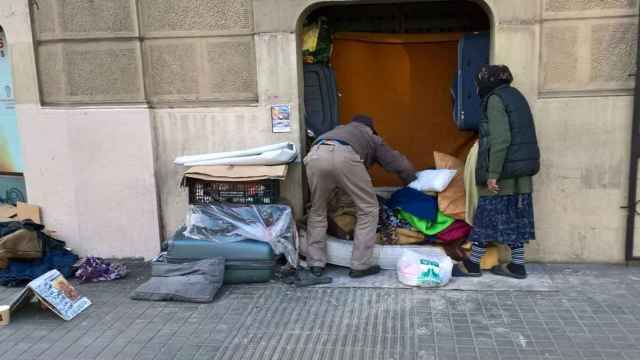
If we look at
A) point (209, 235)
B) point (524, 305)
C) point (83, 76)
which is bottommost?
point (524, 305)

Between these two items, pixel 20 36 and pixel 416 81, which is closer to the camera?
pixel 20 36

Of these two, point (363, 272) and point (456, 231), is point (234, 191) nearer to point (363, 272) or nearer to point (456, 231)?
point (363, 272)

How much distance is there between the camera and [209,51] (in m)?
5.25

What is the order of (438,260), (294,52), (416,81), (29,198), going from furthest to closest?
1. (416,81)
2. (29,198)
3. (294,52)
4. (438,260)

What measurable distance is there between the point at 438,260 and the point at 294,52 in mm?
2183

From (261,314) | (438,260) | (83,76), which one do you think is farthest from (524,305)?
(83,76)

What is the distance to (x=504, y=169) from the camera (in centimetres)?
458

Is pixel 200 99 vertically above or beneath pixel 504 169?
above

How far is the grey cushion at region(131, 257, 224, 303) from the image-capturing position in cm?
455

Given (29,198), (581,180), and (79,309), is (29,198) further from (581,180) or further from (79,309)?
(581,180)

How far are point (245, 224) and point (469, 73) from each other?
2455mm

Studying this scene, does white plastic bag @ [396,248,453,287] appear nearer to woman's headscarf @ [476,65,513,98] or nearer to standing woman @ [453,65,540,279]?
standing woman @ [453,65,540,279]

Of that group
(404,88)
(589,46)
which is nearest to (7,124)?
(404,88)

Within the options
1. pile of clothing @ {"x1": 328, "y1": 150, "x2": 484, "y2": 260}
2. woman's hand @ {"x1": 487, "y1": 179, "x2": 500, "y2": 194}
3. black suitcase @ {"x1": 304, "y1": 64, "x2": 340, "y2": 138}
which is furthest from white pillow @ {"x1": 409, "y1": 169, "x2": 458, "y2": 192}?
black suitcase @ {"x1": 304, "y1": 64, "x2": 340, "y2": 138}
